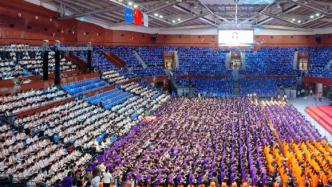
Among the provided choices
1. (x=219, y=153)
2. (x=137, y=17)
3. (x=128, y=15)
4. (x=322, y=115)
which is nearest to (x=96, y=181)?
(x=219, y=153)

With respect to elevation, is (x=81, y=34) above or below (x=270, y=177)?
above

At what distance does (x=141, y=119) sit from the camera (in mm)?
33688

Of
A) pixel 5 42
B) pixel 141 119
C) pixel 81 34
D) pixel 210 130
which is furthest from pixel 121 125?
pixel 81 34

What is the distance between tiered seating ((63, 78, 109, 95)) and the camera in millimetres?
32688

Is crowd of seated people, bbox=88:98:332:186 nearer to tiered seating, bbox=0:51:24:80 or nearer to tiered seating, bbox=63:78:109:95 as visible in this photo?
tiered seating, bbox=63:78:109:95

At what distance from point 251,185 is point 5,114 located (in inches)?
560

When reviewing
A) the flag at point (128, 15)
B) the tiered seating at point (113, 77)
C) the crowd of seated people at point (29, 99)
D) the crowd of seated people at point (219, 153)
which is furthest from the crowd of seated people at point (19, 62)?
the crowd of seated people at point (219, 153)

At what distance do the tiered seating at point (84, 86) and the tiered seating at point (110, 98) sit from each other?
0.89 metres

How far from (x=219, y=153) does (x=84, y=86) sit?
17392 millimetres

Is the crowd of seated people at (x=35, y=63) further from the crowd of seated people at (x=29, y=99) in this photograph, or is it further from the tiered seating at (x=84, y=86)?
the crowd of seated people at (x=29, y=99)

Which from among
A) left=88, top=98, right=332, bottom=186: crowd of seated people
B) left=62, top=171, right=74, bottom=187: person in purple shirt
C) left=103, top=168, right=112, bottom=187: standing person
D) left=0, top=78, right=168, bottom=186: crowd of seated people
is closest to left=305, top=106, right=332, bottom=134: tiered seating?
left=88, top=98, right=332, bottom=186: crowd of seated people

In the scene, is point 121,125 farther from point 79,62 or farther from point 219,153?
point 79,62

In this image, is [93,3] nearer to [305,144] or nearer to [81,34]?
[81,34]

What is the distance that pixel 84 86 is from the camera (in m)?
35.5
